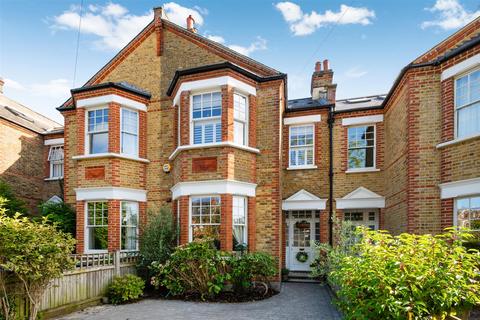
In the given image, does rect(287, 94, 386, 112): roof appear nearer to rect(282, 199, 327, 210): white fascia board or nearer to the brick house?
the brick house

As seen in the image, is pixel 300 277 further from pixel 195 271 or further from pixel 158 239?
pixel 158 239

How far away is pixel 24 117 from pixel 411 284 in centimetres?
2004

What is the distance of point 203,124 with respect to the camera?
11.2 m

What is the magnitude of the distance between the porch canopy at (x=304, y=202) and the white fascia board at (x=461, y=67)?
623cm

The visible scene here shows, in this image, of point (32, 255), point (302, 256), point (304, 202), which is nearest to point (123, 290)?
point (32, 255)

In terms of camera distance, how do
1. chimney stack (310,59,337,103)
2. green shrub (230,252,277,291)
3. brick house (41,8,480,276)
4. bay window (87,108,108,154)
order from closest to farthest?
brick house (41,8,480,276) → green shrub (230,252,277,291) → bay window (87,108,108,154) → chimney stack (310,59,337,103)

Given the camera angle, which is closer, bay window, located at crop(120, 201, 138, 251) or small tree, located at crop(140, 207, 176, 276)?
small tree, located at crop(140, 207, 176, 276)

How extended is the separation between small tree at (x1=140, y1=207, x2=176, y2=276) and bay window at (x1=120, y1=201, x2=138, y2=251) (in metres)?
0.92

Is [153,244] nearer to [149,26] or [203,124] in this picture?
[203,124]

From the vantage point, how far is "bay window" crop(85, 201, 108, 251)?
1167 cm

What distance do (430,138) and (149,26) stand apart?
11353 mm

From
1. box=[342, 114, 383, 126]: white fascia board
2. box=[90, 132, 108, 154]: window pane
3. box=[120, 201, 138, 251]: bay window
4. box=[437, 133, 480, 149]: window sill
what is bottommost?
box=[120, 201, 138, 251]: bay window

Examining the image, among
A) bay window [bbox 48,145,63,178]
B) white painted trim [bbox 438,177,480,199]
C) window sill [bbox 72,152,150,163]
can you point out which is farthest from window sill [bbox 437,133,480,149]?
bay window [bbox 48,145,63,178]

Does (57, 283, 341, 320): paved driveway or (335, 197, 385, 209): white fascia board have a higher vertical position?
(335, 197, 385, 209): white fascia board
